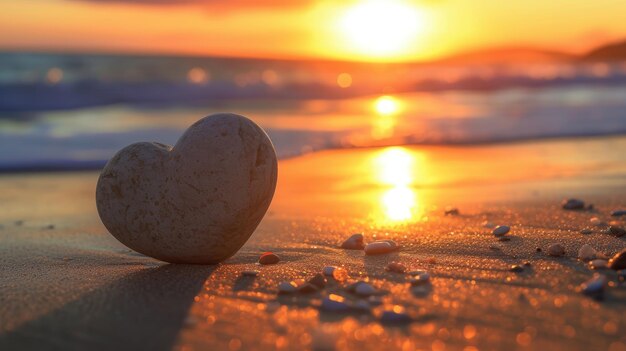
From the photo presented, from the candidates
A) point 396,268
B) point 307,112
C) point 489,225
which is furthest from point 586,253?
point 307,112

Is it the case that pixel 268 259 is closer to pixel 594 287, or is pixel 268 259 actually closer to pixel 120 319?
pixel 120 319

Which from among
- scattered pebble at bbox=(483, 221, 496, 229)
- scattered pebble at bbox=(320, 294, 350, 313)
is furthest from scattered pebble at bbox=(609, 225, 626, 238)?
scattered pebble at bbox=(320, 294, 350, 313)

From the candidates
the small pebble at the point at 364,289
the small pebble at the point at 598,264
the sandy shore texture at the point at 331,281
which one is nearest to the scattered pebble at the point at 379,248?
the sandy shore texture at the point at 331,281

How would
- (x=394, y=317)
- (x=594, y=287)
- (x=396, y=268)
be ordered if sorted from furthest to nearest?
(x=396, y=268)
(x=594, y=287)
(x=394, y=317)

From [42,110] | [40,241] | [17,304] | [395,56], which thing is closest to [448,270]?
[17,304]

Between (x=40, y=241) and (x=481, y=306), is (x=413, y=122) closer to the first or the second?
(x=40, y=241)

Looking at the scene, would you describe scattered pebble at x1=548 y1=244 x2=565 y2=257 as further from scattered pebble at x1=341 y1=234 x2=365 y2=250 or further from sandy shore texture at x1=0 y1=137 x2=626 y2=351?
scattered pebble at x1=341 y1=234 x2=365 y2=250

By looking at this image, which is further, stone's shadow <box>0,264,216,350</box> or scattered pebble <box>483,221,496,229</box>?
scattered pebble <box>483,221,496,229</box>
